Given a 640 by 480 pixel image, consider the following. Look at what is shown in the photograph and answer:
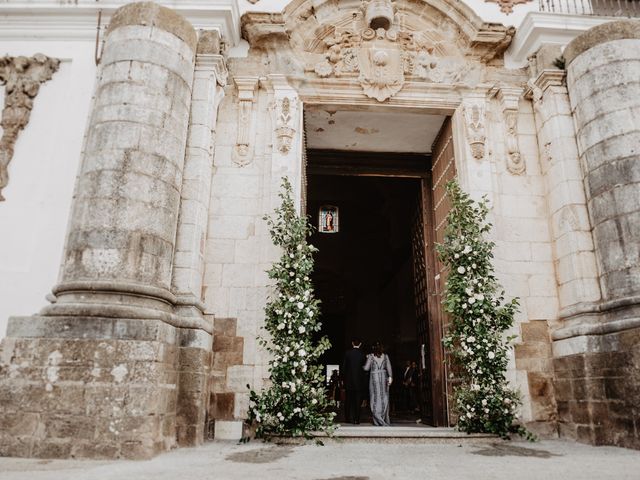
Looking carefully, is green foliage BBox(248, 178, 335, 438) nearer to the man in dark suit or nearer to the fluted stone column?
the fluted stone column

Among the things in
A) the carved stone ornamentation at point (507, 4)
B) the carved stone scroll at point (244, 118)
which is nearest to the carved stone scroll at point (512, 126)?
the carved stone ornamentation at point (507, 4)

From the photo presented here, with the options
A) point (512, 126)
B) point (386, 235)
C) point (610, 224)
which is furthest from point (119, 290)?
point (386, 235)

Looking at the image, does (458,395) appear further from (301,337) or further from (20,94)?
(20,94)

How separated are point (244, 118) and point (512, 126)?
154 inches

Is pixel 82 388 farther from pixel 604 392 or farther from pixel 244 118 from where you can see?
Result: pixel 604 392

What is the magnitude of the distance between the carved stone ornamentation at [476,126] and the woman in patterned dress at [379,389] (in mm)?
3906

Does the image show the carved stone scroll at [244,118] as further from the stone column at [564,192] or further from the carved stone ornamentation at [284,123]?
the stone column at [564,192]

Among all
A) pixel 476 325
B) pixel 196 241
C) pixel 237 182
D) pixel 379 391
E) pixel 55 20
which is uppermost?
pixel 55 20

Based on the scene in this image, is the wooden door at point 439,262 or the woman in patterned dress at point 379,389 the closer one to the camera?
the wooden door at point 439,262

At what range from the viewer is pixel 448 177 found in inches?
306

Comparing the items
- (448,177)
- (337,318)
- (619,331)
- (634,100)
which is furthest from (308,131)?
(337,318)

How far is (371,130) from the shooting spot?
863cm

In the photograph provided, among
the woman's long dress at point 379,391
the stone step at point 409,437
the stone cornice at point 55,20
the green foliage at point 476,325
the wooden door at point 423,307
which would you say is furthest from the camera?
the woman's long dress at point 379,391

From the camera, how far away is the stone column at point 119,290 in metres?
4.22
